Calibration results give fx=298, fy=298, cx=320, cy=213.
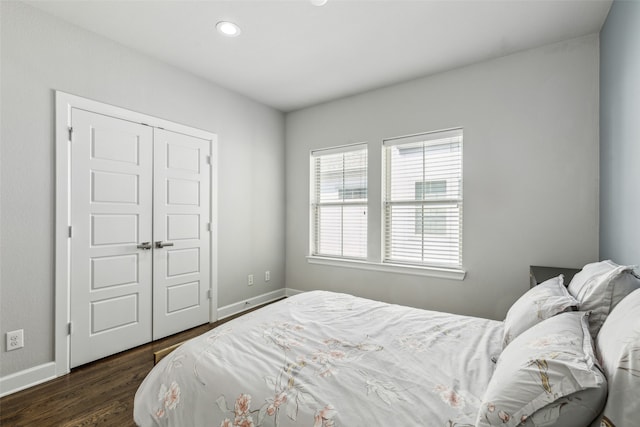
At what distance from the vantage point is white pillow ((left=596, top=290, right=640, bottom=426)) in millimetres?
685

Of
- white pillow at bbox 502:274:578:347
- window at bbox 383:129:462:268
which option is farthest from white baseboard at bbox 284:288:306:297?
white pillow at bbox 502:274:578:347

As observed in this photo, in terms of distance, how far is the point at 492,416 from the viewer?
32.6 inches

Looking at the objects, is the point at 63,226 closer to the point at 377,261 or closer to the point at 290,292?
the point at 290,292

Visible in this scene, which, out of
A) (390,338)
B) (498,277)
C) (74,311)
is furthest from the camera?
(498,277)

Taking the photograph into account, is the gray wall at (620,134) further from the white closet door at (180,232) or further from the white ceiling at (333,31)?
the white closet door at (180,232)

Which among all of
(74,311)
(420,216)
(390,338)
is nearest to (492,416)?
(390,338)

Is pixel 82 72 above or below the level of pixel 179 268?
above

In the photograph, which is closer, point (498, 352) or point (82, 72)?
point (498, 352)

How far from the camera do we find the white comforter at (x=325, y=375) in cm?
103

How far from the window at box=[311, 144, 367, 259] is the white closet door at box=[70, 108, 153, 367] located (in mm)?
2152

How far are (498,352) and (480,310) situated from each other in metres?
1.86

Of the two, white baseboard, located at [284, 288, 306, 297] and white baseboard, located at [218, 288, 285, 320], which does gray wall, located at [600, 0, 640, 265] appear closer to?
white baseboard, located at [284, 288, 306, 297]


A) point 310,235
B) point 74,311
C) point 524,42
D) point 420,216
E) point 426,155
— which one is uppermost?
point 524,42

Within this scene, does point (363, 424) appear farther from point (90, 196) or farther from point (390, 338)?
point (90, 196)
